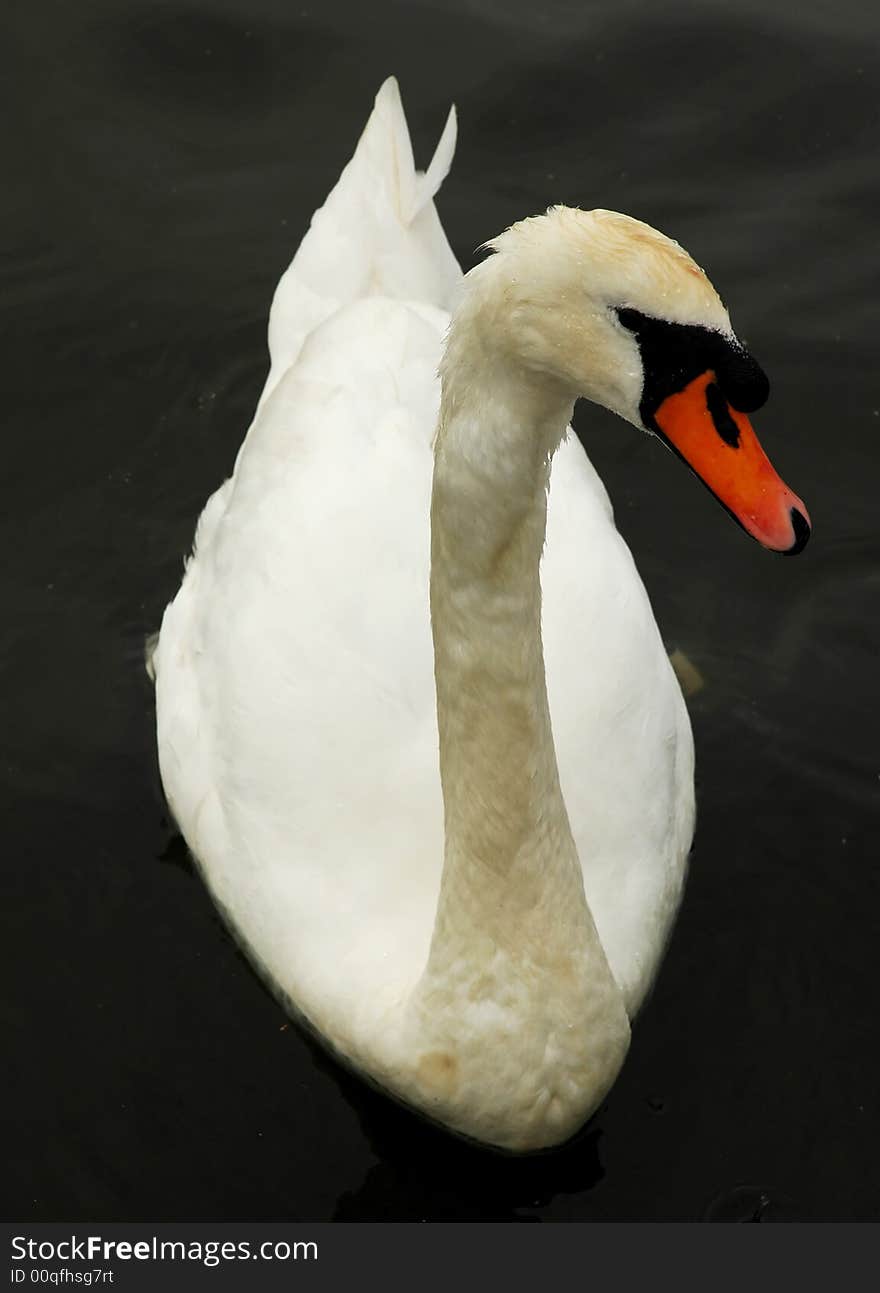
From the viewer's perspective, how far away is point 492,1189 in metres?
5.99

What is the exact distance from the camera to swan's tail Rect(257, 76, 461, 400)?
7.75 m

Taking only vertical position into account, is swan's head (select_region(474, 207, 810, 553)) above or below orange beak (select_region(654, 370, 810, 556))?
above

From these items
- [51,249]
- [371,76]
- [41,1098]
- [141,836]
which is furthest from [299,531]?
[371,76]

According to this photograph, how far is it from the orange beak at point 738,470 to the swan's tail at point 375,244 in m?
Answer: 3.62

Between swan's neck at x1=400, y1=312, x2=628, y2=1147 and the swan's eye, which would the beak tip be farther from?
swan's neck at x1=400, y1=312, x2=628, y2=1147

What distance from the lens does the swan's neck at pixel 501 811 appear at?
4.44m

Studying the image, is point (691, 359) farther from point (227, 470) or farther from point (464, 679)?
point (227, 470)

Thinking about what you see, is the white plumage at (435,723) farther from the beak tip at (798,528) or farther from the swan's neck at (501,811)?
the beak tip at (798,528)

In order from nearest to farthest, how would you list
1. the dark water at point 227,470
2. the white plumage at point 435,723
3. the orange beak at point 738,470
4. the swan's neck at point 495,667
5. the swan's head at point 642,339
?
the swan's head at point 642,339 < the orange beak at point 738,470 < the swan's neck at point 495,667 < the white plumage at point 435,723 < the dark water at point 227,470

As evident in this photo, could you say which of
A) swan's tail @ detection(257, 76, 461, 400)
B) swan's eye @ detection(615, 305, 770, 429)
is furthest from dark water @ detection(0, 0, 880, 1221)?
swan's eye @ detection(615, 305, 770, 429)

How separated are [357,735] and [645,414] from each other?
2.18 metres

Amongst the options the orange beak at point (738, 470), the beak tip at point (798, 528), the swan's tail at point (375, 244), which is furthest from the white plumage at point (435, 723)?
the beak tip at point (798, 528)

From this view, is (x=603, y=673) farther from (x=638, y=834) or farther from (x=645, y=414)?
(x=645, y=414)

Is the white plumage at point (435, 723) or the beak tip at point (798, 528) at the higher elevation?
the beak tip at point (798, 528)
